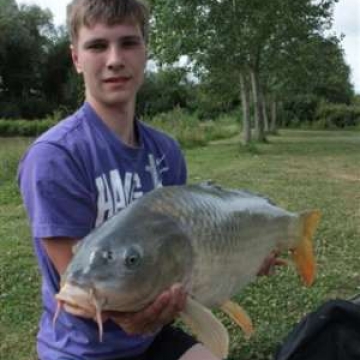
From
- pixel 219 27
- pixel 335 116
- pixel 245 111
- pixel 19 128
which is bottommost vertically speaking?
pixel 335 116

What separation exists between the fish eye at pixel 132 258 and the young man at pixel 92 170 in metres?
0.55

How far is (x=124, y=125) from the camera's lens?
8.80 feet

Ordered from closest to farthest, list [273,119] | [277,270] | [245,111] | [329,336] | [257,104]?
[329,336], [277,270], [245,111], [257,104], [273,119]

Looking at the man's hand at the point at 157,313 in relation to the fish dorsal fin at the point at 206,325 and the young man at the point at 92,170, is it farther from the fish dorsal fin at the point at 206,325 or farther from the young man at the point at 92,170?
the young man at the point at 92,170

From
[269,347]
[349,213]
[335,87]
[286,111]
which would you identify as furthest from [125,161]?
[335,87]

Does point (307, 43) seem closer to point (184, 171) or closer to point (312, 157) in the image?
point (312, 157)

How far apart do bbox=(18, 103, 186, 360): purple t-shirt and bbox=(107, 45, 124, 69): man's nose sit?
0.20 m

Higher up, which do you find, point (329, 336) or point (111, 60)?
point (111, 60)

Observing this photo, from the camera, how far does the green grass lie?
5.04 m

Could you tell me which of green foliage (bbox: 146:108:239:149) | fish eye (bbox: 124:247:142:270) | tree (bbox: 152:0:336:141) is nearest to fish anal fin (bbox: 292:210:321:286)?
fish eye (bbox: 124:247:142:270)

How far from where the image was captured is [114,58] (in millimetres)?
2492

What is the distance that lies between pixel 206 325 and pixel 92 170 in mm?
693

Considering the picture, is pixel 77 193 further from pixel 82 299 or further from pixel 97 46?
pixel 82 299

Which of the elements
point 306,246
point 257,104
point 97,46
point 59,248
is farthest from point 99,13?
point 257,104
